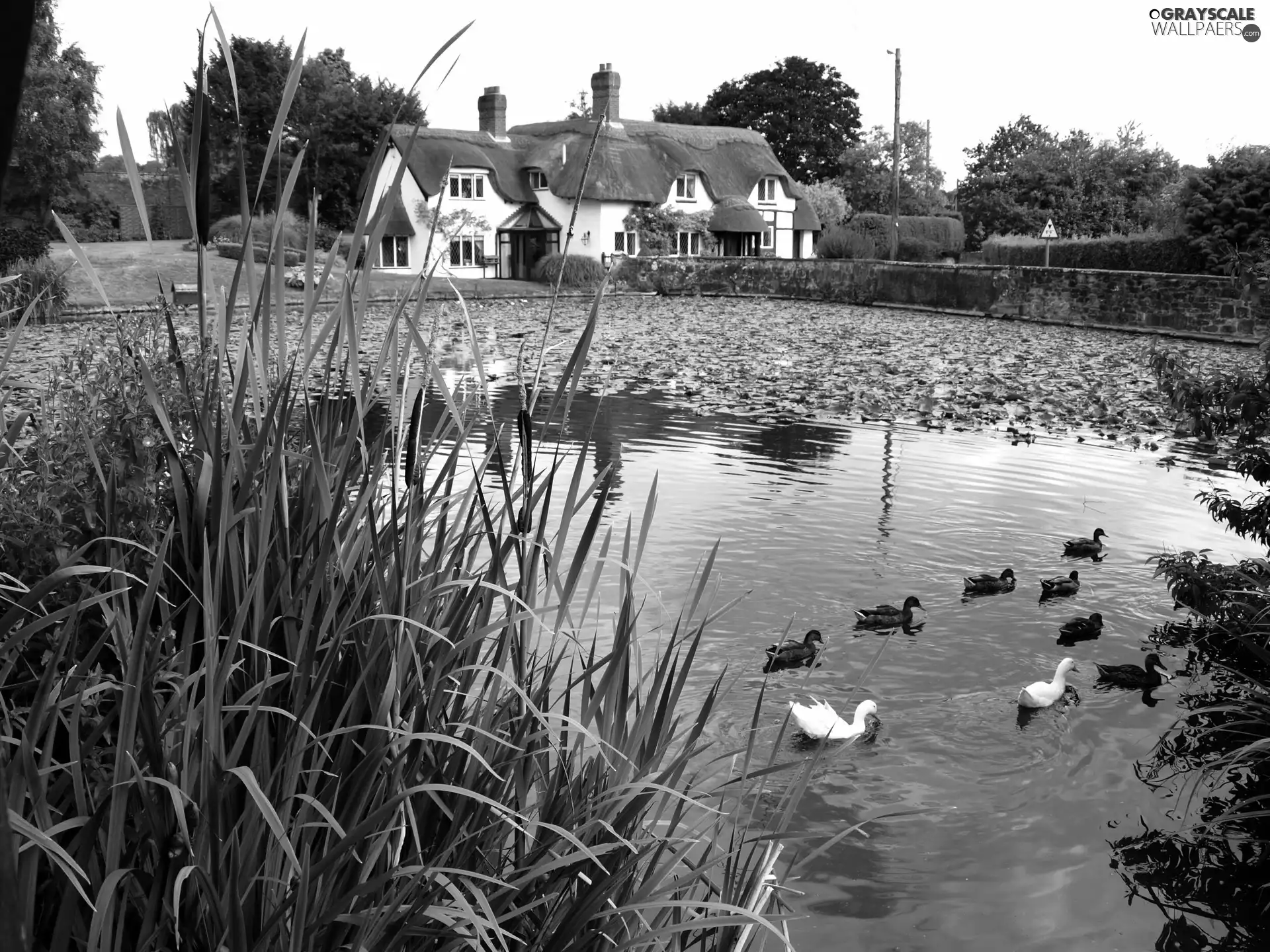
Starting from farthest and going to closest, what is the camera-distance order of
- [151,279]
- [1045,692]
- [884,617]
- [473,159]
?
[473,159] < [151,279] < [884,617] < [1045,692]

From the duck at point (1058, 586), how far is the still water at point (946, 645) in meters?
0.08

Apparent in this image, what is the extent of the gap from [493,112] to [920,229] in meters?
20.4

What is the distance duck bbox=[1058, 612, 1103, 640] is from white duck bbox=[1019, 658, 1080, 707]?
846 millimetres

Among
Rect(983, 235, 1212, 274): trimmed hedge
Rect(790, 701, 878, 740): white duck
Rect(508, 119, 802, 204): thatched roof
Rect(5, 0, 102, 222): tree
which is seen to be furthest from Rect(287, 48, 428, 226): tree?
Rect(790, 701, 878, 740): white duck

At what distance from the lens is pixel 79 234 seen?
48219 mm

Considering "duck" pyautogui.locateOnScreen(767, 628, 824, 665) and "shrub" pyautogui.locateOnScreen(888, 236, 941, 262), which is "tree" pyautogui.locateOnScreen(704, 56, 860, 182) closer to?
"shrub" pyautogui.locateOnScreen(888, 236, 941, 262)

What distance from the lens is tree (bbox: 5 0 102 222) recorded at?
107ft

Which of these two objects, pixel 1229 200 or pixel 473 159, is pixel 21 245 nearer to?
pixel 473 159

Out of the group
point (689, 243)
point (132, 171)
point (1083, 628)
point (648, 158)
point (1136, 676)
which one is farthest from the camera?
point (648, 158)

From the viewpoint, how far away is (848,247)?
137ft

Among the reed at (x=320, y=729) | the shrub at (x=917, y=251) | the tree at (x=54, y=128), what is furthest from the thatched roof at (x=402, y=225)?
the reed at (x=320, y=729)

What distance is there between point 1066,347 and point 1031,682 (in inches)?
607

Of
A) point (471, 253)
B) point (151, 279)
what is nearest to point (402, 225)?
point (471, 253)

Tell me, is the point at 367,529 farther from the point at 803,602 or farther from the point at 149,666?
the point at 803,602
